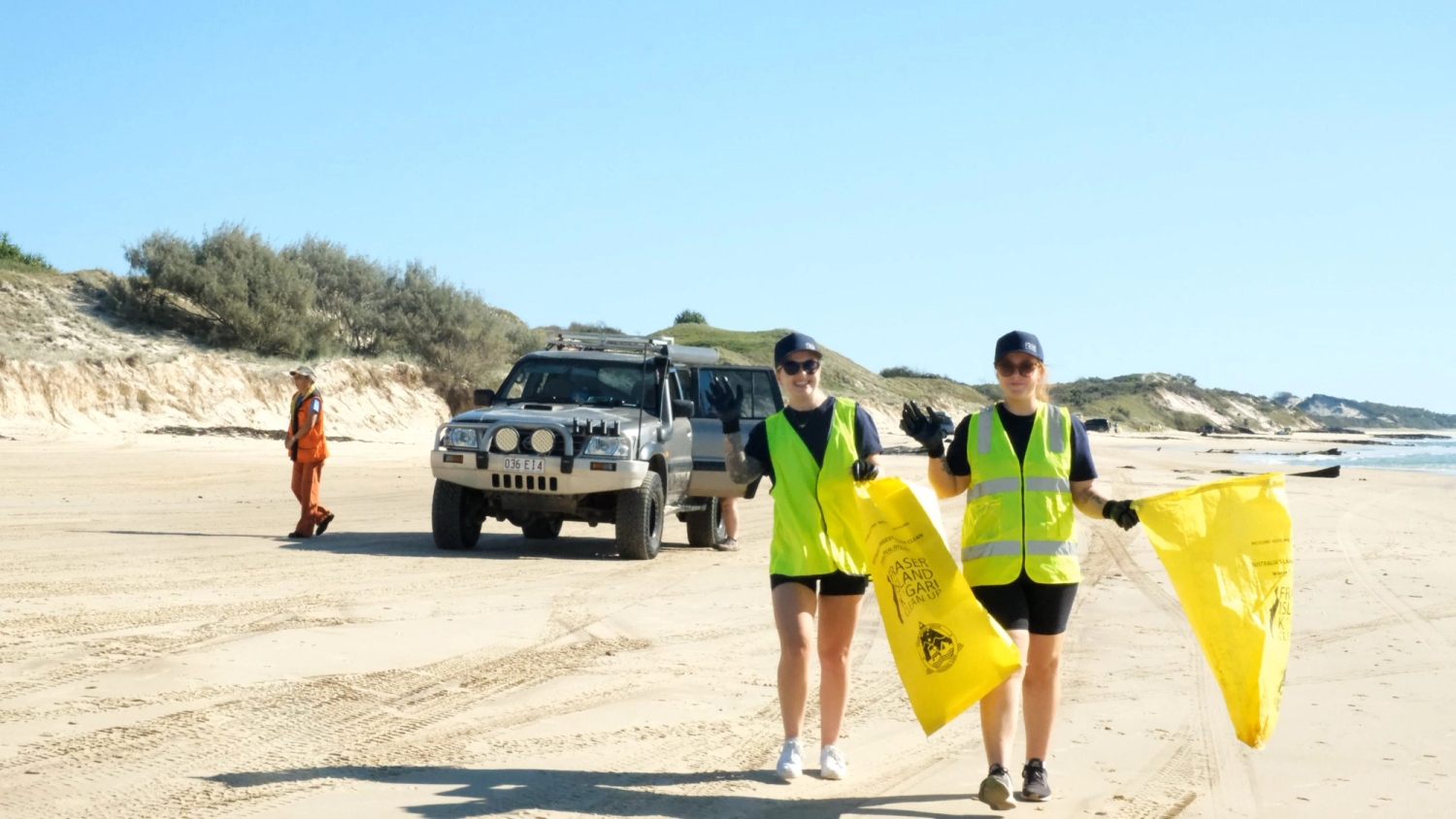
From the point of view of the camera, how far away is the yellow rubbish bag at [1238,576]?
189 inches

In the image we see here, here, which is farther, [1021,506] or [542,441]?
[542,441]

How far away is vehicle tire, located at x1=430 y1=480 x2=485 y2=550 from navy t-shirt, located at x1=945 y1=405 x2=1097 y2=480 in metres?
8.36

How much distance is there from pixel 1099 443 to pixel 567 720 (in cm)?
5881

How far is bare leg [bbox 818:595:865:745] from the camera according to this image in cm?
526

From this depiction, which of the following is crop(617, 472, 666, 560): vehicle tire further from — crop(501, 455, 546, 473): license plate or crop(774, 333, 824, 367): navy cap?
crop(774, 333, 824, 367): navy cap

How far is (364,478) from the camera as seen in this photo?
74.9 feet

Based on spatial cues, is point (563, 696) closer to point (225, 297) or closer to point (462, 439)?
point (462, 439)

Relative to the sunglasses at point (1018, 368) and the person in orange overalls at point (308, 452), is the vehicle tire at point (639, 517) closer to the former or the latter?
the person in orange overalls at point (308, 452)

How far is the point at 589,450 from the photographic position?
12.3 meters

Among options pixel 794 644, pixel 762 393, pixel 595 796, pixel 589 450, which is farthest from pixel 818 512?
pixel 762 393

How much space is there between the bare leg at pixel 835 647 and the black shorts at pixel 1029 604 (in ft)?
1.87

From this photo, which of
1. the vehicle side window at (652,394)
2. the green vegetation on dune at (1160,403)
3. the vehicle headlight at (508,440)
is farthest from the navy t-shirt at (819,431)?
the green vegetation on dune at (1160,403)

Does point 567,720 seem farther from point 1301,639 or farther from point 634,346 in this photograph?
point 634,346

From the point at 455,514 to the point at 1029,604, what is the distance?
28.5 feet
